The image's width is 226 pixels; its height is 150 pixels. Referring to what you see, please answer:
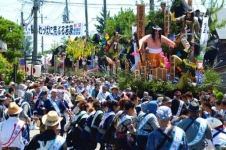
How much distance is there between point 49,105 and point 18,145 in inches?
250

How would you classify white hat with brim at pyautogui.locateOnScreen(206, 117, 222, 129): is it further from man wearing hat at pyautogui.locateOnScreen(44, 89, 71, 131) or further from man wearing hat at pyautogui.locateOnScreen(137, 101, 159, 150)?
man wearing hat at pyautogui.locateOnScreen(44, 89, 71, 131)

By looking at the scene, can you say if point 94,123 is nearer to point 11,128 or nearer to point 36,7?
point 11,128

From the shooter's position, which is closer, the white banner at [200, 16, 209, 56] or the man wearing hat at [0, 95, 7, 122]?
the man wearing hat at [0, 95, 7, 122]

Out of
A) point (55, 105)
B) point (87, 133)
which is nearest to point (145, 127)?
point (87, 133)

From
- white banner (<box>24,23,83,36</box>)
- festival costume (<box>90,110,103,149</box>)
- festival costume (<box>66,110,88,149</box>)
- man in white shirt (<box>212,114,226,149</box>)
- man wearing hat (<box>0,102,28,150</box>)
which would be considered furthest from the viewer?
white banner (<box>24,23,83,36</box>)

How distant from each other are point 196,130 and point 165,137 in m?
1.19

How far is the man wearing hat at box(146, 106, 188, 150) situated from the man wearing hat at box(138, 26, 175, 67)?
1586cm

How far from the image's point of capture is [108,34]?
49.0m

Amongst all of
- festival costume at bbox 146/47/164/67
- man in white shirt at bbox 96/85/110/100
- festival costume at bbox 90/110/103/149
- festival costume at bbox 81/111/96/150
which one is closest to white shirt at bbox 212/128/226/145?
festival costume at bbox 90/110/103/149

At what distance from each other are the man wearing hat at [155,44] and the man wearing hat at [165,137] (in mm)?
15859

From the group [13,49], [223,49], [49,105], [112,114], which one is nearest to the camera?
[112,114]

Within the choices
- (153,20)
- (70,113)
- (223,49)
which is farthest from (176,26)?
(70,113)

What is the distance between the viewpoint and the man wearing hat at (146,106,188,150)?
8586 millimetres

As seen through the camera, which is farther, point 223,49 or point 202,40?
point 223,49
